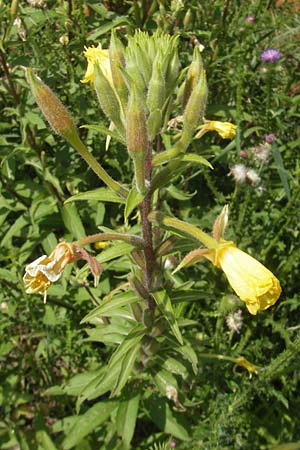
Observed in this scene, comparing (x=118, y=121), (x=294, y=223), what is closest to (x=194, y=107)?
(x=118, y=121)

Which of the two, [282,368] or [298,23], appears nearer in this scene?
[282,368]

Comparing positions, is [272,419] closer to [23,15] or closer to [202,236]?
[202,236]

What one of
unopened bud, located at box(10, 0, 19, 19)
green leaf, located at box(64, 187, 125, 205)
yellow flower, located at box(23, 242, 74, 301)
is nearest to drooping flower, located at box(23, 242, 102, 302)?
yellow flower, located at box(23, 242, 74, 301)

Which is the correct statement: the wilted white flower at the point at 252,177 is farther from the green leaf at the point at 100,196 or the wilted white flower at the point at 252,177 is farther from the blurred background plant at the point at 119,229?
the green leaf at the point at 100,196

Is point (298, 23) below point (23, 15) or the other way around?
below

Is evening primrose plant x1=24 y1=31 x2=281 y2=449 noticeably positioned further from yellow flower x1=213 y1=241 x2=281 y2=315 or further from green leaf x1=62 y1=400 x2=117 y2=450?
green leaf x1=62 y1=400 x2=117 y2=450

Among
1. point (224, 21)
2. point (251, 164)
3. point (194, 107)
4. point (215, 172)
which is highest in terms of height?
point (194, 107)

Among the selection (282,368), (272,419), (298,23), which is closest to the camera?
(282,368)

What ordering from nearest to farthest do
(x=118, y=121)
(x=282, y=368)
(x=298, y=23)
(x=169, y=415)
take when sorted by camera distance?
(x=118, y=121) → (x=282, y=368) → (x=169, y=415) → (x=298, y=23)
